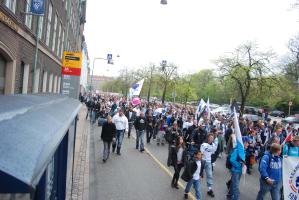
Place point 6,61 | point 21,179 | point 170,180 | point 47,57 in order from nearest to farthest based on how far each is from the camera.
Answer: point 21,179, point 170,180, point 6,61, point 47,57

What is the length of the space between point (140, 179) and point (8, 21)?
20.4 ft

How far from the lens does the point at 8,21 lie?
36.9 feet

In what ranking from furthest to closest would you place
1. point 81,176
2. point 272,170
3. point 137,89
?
1. point 137,89
2. point 81,176
3. point 272,170

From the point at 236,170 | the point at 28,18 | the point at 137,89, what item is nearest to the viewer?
the point at 236,170

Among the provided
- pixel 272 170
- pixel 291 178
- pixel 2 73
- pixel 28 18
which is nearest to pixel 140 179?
pixel 272 170

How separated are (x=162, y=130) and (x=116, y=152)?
430 cm

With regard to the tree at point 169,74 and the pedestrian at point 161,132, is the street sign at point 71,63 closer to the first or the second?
the pedestrian at point 161,132

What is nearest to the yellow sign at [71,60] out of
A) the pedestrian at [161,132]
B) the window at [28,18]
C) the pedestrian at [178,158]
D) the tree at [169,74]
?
the window at [28,18]

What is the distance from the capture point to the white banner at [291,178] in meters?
6.67

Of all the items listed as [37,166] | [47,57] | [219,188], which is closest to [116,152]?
[219,188]

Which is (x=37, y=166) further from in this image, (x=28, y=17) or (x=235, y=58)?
(x=235, y=58)

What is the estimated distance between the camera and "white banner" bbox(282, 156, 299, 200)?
667 centimetres

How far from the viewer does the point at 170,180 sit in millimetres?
10781

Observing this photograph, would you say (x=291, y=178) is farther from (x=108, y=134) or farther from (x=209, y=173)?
(x=108, y=134)
